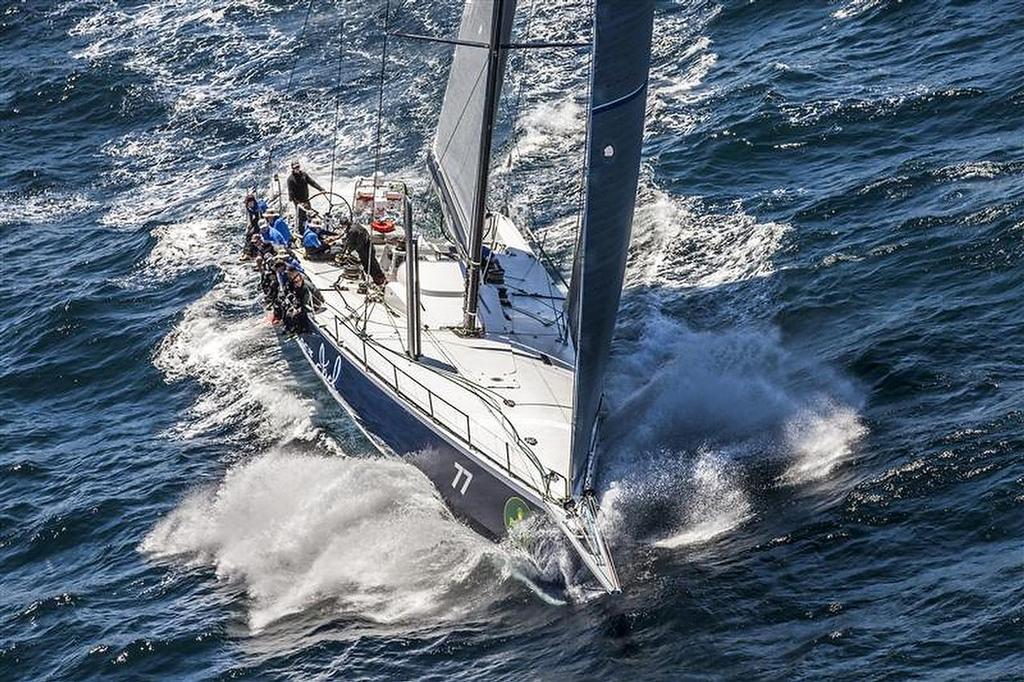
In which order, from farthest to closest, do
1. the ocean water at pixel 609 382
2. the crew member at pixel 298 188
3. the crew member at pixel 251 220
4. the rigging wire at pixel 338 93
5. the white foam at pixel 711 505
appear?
the rigging wire at pixel 338 93 → the crew member at pixel 298 188 → the crew member at pixel 251 220 → the white foam at pixel 711 505 → the ocean water at pixel 609 382

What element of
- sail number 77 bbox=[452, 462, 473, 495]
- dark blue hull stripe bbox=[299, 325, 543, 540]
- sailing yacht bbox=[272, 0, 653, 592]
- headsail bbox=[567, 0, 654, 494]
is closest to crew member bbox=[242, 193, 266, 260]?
sailing yacht bbox=[272, 0, 653, 592]

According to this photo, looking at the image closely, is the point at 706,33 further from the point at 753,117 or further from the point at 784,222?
the point at 784,222

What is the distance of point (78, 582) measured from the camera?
29.7 meters

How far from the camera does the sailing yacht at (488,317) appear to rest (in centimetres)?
Result: 2408

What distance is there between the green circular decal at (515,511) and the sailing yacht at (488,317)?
0.03 metres

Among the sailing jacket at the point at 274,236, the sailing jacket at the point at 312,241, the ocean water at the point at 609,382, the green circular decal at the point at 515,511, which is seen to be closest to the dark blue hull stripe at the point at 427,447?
the green circular decal at the point at 515,511

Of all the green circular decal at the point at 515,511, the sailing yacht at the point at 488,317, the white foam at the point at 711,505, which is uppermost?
the sailing yacht at the point at 488,317

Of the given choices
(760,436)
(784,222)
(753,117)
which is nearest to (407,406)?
(760,436)

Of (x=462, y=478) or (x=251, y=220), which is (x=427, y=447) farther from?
(x=251, y=220)

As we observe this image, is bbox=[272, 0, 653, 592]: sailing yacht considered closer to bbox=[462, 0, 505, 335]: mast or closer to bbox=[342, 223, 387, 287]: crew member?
bbox=[462, 0, 505, 335]: mast

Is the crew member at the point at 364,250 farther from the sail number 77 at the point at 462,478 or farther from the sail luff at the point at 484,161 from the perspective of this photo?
the sail number 77 at the point at 462,478

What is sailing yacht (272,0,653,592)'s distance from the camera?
24078 millimetres

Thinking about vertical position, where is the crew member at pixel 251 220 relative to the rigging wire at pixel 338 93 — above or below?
below

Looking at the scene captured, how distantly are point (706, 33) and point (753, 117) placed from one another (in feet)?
22.2
